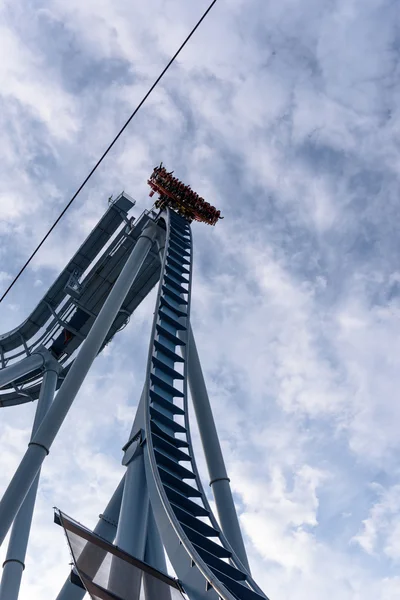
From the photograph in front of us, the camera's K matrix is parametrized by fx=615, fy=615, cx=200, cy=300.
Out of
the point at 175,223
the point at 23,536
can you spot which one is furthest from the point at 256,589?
the point at 175,223

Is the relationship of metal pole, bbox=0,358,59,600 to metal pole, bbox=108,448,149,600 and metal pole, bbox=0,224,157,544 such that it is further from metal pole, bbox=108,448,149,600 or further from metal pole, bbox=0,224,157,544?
metal pole, bbox=108,448,149,600

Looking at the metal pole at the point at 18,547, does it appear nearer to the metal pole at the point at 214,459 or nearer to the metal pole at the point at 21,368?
the metal pole at the point at 21,368

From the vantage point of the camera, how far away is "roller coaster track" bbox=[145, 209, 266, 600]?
7363 mm

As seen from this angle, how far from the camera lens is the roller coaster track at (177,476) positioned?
7363 mm

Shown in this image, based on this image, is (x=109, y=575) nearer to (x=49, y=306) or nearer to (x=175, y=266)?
(x=175, y=266)

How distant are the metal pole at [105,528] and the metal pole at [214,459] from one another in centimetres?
215

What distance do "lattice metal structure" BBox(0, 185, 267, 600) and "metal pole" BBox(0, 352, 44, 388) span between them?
0.04 metres

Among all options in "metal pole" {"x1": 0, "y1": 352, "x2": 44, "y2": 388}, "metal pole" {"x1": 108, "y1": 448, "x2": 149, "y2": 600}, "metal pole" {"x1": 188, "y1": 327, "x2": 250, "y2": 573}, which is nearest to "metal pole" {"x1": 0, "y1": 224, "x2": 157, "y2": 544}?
"metal pole" {"x1": 188, "y1": 327, "x2": 250, "y2": 573}

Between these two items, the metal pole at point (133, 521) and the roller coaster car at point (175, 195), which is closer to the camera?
the metal pole at point (133, 521)

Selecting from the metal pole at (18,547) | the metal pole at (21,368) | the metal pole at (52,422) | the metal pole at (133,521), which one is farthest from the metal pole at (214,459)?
the metal pole at (21,368)

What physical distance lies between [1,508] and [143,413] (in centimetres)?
399

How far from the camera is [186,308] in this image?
1439cm

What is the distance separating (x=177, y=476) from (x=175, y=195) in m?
11.2

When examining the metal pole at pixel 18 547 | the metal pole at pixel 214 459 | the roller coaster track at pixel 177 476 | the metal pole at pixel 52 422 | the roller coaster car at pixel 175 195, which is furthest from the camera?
the roller coaster car at pixel 175 195
